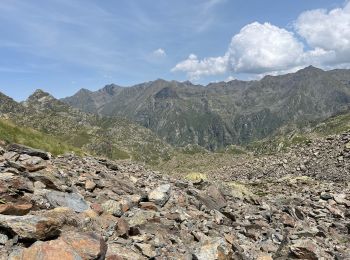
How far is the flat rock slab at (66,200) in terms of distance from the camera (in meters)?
16.2

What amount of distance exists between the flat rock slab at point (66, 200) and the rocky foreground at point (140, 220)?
4cm

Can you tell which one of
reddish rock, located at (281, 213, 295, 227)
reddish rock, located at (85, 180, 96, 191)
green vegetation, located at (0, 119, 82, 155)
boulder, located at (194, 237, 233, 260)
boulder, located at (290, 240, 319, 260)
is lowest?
reddish rock, located at (281, 213, 295, 227)

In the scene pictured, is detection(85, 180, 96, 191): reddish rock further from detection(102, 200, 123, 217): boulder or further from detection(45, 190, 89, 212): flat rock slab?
detection(45, 190, 89, 212): flat rock slab

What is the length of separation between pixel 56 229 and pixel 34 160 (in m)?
9.64

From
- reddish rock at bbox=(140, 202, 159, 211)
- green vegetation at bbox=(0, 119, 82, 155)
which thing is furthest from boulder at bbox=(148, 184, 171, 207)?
green vegetation at bbox=(0, 119, 82, 155)

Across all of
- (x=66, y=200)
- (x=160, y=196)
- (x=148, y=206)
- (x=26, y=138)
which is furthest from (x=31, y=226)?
(x=26, y=138)

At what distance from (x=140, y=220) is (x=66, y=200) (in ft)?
10.7

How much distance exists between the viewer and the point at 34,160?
21.3m

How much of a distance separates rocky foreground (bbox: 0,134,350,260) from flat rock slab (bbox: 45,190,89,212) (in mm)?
43

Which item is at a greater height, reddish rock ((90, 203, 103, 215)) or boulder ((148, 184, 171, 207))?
reddish rock ((90, 203, 103, 215))

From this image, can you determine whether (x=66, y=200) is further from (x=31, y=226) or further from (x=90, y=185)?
(x=31, y=226)

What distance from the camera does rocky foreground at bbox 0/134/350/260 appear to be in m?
12.4

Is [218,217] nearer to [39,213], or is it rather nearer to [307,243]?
[307,243]

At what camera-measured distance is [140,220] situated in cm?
1706
